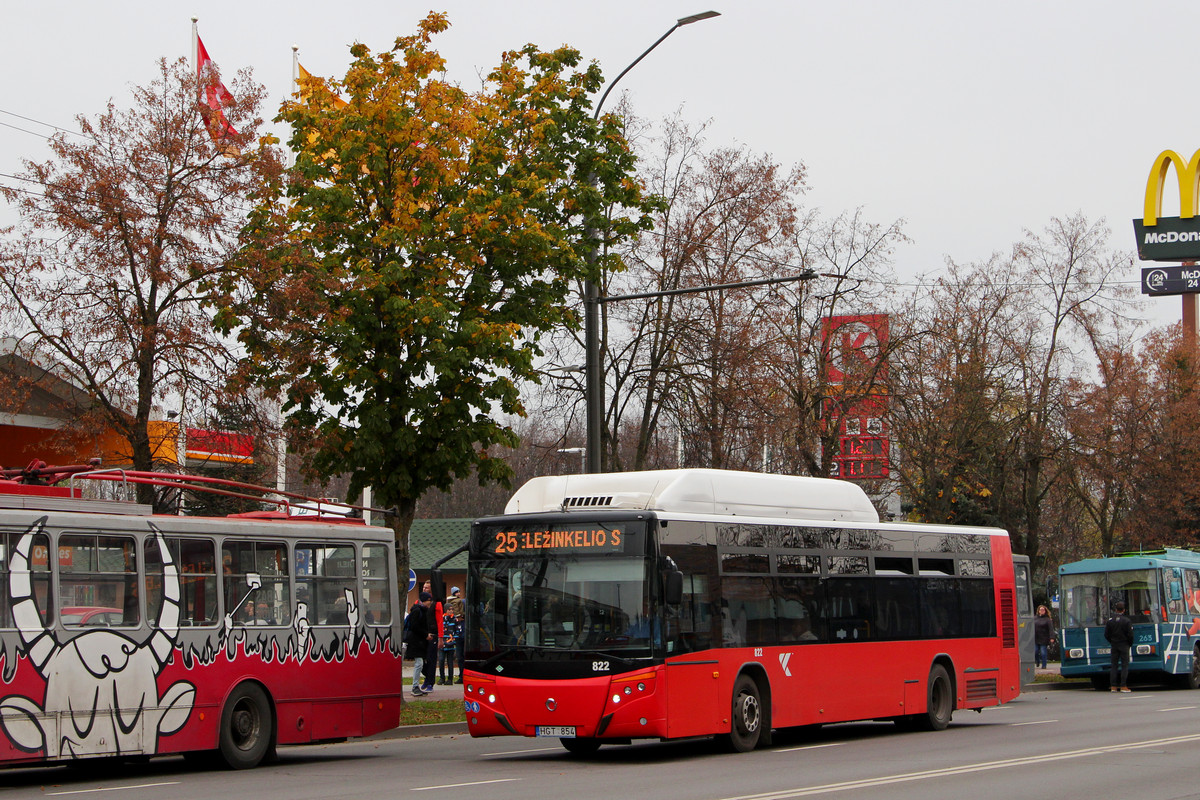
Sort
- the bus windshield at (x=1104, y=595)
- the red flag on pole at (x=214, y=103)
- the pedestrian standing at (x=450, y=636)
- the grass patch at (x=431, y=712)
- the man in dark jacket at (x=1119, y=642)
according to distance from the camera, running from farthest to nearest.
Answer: the bus windshield at (x=1104, y=595) → the man in dark jacket at (x=1119, y=642) → the pedestrian standing at (x=450, y=636) → the grass patch at (x=431, y=712) → the red flag on pole at (x=214, y=103)

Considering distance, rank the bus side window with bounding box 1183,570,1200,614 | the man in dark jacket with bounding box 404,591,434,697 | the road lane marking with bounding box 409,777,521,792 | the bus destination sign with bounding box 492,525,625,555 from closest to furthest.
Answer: the road lane marking with bounding box 409,777,521,792, the bus destination sign with bounding box 492,525,625,555, the man in dark jacket with bounding box 404,591,434,697, the bus side window with bounding box 1183,570,1200,614

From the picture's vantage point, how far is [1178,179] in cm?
6306

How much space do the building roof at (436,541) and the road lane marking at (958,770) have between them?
39472 millimetres

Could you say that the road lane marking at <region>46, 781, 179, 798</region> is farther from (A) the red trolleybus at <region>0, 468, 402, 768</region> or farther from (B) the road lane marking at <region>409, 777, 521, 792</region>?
(B) the road lane marking at <region>409, 777, 521, 792</region>

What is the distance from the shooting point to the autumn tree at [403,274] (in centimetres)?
1992

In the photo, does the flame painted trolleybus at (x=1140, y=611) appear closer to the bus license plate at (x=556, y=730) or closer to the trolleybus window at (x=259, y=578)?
the bus license plate at (x=556, y=730)

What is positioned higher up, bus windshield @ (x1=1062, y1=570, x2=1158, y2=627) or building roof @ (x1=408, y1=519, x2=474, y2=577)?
building roof @ (x1=408, y1=519, x2=474, y2=577)

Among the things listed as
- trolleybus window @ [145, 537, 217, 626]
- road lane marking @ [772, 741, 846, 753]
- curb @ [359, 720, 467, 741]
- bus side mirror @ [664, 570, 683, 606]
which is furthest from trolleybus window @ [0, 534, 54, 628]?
road lane marking @ [772, 741, 846, 753]

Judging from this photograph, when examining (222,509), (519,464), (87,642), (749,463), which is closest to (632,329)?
(749,463)

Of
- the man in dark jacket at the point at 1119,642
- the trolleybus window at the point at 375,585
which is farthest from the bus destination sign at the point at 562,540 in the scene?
the man in dark jacket at the point at 1119,642

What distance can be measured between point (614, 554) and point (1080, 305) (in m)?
35.7

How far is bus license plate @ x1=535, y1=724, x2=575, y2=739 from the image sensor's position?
47.8 feet

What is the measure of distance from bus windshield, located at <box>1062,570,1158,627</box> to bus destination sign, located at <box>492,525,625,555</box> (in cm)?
1954

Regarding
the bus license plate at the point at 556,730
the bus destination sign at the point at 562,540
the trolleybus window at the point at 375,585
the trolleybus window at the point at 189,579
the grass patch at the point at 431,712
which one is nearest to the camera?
the trolleybus window at the point at 189,579
